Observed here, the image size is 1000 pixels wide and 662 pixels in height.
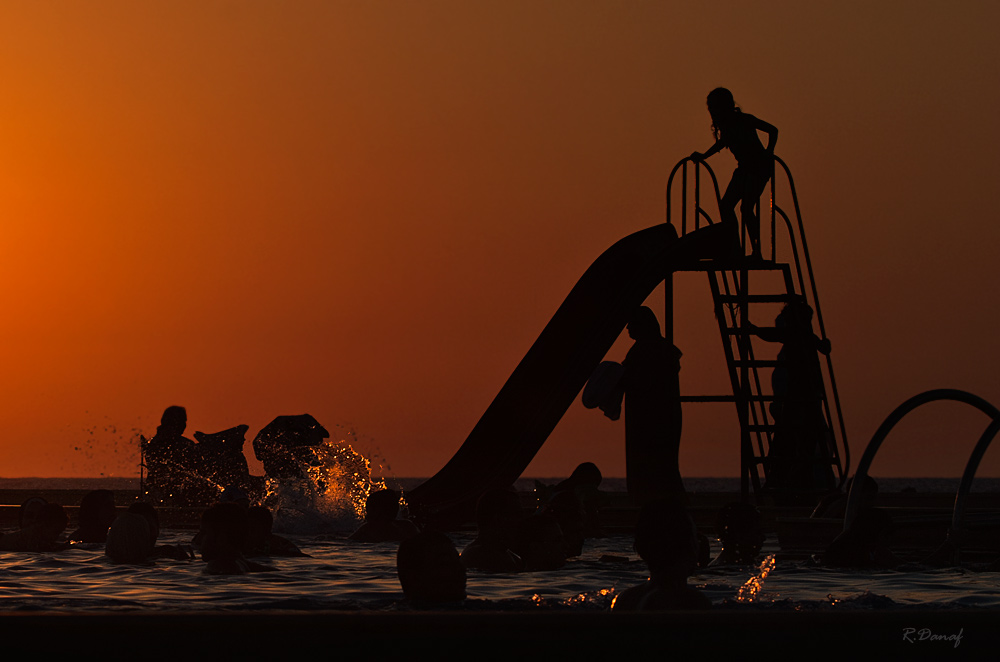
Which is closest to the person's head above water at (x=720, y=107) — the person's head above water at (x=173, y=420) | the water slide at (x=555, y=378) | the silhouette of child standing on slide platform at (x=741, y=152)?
the silhouette of child standing on slide platform at (x=741, y=152)

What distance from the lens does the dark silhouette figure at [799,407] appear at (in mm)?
16203

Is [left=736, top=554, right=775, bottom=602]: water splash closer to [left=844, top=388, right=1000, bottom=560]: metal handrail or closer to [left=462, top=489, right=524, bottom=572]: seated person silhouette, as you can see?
[left=844, top=388, right=1000, bottom=560]: metal handrail

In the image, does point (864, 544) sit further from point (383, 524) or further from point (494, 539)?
point (383, 524)

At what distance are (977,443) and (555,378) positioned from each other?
7224mm

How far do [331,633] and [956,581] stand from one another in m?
7.66

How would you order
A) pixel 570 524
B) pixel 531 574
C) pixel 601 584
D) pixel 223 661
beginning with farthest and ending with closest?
pixel 570 524, pixel 531 574, pixel 601 584, pixel 223 661

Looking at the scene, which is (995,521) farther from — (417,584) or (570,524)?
(417,584)

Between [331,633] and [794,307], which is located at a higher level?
[794,307]

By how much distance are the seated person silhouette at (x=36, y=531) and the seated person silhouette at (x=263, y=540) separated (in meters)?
2.41

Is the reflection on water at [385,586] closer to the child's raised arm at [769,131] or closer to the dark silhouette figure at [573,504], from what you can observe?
the dark silhouette figure at [573,504]

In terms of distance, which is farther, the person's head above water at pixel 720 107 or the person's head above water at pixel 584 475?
the person's head above water at pixel 720 107

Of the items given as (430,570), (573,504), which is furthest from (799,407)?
(430,570)

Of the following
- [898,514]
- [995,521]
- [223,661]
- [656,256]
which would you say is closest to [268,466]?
[656,256]

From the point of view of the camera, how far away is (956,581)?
10164 millimetres
